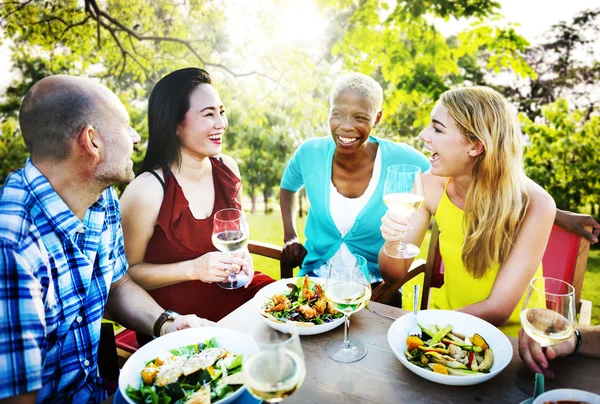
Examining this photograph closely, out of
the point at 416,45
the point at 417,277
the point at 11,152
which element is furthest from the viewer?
the point at 11,152

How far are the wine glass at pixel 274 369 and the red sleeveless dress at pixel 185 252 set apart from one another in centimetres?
145

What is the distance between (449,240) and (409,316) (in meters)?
0.87

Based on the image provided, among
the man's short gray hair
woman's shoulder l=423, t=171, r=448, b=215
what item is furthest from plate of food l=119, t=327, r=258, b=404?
woman's shoulder l=423, t=171, r=448, b=215

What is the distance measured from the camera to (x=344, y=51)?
4773mm

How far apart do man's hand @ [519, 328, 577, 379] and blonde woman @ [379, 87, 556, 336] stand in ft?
1.49

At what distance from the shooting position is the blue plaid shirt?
1.24 m

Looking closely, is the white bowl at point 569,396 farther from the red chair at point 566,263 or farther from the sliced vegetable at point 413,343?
the red chair at point 566,263

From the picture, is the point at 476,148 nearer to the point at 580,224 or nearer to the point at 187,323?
the point at 580,224

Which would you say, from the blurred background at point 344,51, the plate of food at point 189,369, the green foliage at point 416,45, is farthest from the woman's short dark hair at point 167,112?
the green foliage at point 416,45

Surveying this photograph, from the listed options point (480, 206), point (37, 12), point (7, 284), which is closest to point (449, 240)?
point (480, 206)

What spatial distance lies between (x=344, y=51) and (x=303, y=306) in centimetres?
382

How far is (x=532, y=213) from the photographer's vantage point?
2.04 m

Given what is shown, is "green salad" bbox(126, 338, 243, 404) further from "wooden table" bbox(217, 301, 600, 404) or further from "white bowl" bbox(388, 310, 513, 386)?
"white bowl" bbox(388, 310, 513, 386)

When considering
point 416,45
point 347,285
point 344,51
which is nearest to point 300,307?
Answer: point 347,285
